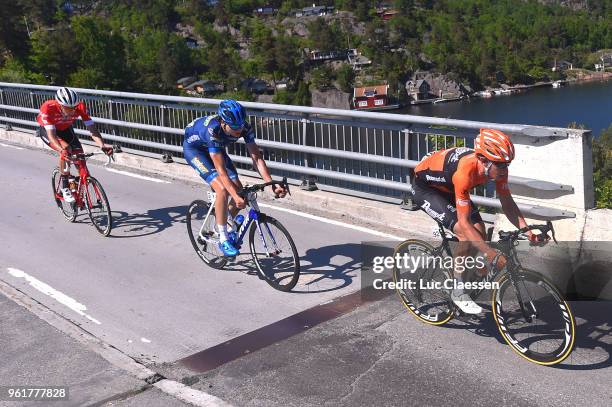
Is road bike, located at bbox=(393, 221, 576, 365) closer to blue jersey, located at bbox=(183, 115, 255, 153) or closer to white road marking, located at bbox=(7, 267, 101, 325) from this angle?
blue jersey, located at bbox=(183, 115, 255, 153)

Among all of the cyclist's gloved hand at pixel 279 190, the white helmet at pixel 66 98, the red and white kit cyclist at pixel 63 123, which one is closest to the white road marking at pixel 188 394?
the cyclist's gloved hand at pixel 279 190

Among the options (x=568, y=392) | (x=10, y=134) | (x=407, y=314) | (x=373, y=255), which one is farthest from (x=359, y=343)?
(x=10, y=134)

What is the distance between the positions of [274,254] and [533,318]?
2685 millimetres

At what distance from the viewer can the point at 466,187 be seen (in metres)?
5.43

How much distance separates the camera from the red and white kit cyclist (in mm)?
9539

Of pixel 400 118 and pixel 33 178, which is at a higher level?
pixel 400 118

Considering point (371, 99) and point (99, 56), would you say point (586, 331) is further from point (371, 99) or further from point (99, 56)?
point (99, 56)

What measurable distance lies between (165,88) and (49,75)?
2383cm

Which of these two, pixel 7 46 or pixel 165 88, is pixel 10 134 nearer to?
pixel 7 46

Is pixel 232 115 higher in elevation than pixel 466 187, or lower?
higher

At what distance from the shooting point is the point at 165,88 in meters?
113

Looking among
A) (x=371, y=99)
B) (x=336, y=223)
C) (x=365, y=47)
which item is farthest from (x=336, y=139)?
(x=365, y=47)

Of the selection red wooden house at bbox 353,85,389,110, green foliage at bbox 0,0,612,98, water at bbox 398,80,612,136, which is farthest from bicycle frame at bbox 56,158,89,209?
red wooden house at bbox 353,85,389,110

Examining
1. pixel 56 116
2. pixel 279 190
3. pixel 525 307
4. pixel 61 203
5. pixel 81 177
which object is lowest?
pixel 61 203
